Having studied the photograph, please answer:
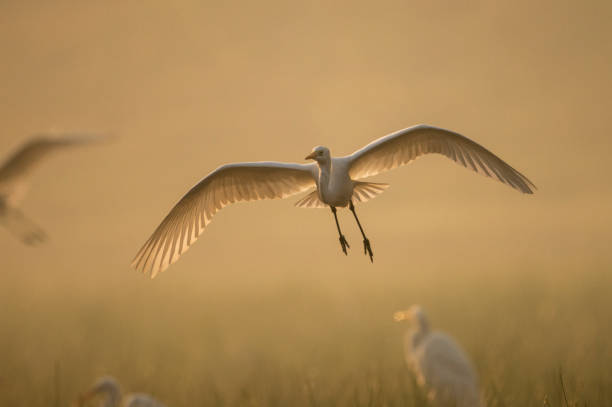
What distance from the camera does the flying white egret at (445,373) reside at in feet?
31.3

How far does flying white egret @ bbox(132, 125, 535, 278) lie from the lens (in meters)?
6.15

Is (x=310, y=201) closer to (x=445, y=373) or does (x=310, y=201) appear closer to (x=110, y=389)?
(x=445, y=373)

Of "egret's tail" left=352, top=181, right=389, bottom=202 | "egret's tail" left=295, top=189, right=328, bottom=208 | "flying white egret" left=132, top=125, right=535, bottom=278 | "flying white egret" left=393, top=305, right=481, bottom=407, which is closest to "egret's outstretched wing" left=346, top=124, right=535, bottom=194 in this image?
"flying white egret" left=132, top=125, right=535, bottom=278

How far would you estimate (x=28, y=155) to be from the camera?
402 inches

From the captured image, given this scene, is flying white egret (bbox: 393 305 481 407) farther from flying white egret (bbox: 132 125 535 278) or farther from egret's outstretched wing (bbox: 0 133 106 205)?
egret's outstretched wing (bbox: 0 133 106 205)

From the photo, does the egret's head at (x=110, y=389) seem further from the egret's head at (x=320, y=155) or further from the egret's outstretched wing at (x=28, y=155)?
the egret's head at (x=320, y=155)

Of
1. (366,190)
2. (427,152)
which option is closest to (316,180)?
(366,190)

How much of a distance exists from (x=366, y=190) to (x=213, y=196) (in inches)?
69.0

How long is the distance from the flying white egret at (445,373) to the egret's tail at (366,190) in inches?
142

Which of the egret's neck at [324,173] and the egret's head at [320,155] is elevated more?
the egret's head at [320,155]

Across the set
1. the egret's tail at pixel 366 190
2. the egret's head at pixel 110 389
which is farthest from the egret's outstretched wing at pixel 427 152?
the egret's head at pixel 110 389

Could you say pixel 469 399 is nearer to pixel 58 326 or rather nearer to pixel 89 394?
pixel 89 394

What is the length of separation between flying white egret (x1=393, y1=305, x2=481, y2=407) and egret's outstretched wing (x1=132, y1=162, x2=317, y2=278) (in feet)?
12.8

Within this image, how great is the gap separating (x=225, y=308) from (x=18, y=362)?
57.4 ft
